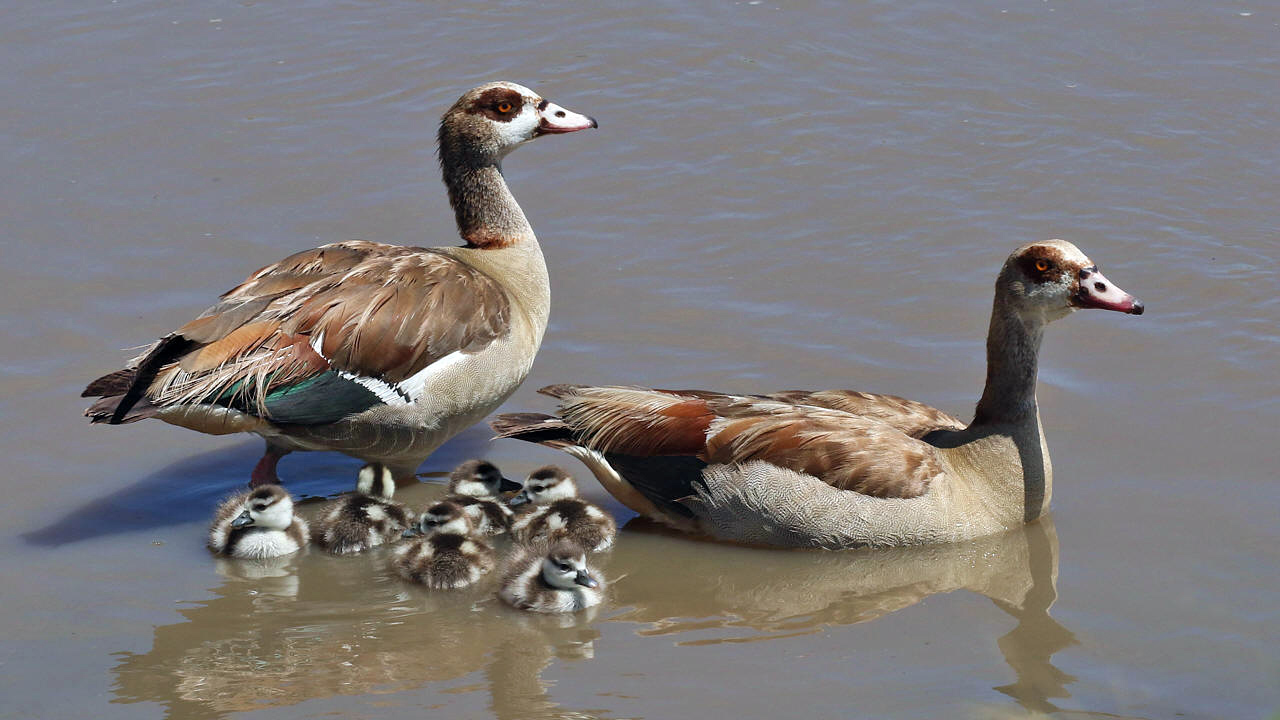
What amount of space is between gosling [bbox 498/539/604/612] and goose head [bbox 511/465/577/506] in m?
0.71

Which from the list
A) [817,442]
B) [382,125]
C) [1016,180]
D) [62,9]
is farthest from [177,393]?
[62,9]

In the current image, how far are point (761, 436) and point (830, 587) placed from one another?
81 centimetres

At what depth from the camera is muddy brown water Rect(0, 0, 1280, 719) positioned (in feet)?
20.3

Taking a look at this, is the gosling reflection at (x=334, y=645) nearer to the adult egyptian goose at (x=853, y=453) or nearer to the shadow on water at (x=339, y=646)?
the shadow on water at (x=339, y=646)

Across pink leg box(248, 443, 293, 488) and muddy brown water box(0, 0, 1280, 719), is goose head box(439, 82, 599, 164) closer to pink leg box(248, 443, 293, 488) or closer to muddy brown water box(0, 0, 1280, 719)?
muddy brown water box(0, 0, 1280, 719)

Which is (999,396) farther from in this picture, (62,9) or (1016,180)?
(62,9)

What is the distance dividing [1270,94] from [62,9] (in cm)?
979

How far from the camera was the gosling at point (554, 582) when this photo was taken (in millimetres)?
6461

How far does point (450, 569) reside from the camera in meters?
6.80

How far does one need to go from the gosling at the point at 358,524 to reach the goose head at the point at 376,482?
0.86ft

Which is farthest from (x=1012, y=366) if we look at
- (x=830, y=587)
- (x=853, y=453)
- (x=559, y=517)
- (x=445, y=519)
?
(x=445, y=519)

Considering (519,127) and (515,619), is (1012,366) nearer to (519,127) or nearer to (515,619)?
(515,619)

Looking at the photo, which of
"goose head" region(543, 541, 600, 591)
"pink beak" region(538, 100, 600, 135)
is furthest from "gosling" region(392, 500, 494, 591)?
"pink beak" region(538, 100, 600, 135)

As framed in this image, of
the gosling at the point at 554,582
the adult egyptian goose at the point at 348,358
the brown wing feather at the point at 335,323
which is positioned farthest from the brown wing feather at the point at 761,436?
the gosling at the point at 554,582
